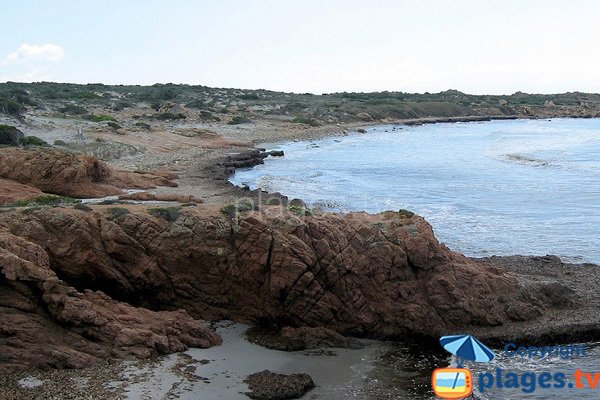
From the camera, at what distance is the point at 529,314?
12648 millimetres

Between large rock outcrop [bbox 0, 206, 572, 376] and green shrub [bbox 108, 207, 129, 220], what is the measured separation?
0.17 ft

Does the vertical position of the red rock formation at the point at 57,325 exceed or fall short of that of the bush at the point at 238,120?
it falls short

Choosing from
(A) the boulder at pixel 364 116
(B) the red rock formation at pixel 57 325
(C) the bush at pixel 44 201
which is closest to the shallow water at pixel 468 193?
(B) the red rock formation at pixel 57 325

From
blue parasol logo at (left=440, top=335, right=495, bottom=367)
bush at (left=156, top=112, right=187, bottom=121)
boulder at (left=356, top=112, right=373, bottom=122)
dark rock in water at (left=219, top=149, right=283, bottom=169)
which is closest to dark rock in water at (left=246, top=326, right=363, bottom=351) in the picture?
blue parasol logo at (left=440, top=335, right=495, bottom=367)

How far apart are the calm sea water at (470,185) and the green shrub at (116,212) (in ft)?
32.3

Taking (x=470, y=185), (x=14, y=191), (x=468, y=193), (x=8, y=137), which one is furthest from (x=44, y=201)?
(x=470, y=185)

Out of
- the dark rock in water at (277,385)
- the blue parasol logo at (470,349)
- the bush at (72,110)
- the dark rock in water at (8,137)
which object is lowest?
the dark rock in water at (277,385)

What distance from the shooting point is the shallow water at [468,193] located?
1112cm

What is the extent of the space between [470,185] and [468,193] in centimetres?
283

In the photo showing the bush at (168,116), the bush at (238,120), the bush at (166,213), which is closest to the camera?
the bush at (166,213)

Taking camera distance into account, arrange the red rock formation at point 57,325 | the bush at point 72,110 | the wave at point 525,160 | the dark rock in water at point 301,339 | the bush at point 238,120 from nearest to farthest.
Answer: the red rock formation at point 57,325 < the dark rock in water at point 301,339 < the wave at point 525,160 < the bush at point 72,110 < the bush at point 238,120

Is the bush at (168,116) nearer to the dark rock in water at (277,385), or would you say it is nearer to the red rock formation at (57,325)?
the red rock formation at (57,325)

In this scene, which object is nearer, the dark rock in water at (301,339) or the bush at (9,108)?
the dark rock in water at (301,339)

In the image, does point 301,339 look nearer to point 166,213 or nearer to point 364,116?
point 166,213
